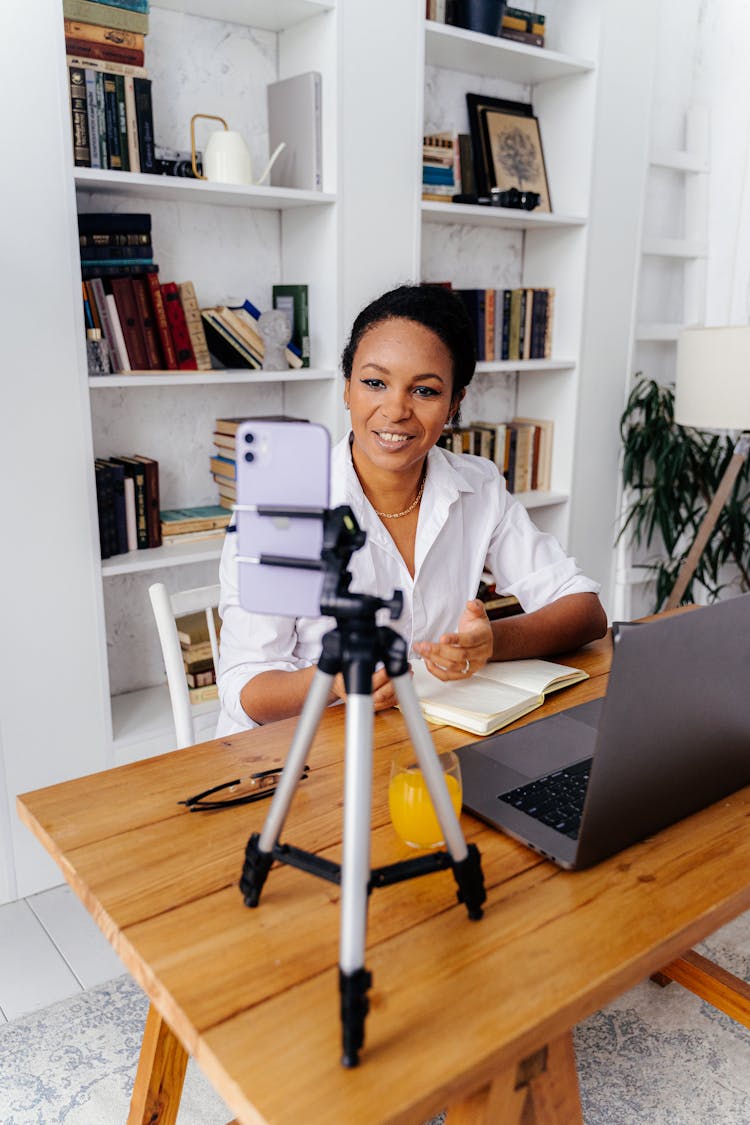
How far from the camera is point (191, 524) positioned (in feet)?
8.32

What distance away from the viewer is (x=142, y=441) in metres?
2.61

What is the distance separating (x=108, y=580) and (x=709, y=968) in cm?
181

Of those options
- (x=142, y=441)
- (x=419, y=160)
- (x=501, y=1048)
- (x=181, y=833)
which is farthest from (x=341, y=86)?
(x=501, y=1048)

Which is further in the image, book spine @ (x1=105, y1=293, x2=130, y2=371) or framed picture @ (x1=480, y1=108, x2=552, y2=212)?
framed picture @ (x1=480, y1=108, x2=552, y2=212)

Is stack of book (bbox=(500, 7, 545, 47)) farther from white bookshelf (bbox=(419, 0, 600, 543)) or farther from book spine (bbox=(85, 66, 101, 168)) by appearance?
book spine (bbox=(85, 66, 101, 168))

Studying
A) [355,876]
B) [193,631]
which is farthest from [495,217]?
[355,876]

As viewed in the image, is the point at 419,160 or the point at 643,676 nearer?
the point at 643,676

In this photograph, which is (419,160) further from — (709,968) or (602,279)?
(709,968)

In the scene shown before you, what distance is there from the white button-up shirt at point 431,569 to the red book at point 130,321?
88cm

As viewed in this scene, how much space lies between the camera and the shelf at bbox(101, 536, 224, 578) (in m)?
2.31

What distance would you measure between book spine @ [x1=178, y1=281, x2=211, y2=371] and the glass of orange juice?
5.66 feet

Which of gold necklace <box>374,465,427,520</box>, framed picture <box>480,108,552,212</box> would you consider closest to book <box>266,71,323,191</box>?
framed picture <box>480,108,552,212</box>

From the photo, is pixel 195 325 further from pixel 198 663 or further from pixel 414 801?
pixel 414 801

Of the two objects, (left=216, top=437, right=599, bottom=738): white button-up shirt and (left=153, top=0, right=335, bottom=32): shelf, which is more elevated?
(left=153, top=0, right=335, bottom=32): shelf
